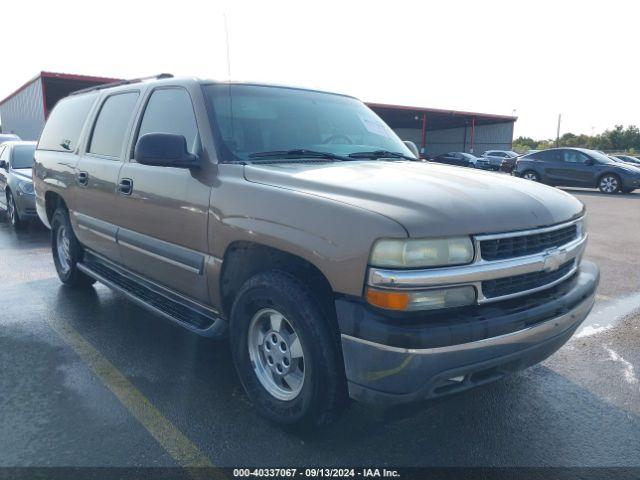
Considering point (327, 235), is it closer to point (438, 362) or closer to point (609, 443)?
point (438, 362)

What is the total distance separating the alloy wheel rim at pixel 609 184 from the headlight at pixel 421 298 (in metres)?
16.8

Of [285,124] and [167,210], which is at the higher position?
[285,124]

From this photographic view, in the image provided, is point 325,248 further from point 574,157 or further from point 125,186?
point 574,157

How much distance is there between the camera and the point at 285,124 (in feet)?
11.7

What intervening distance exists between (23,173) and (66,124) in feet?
15.4

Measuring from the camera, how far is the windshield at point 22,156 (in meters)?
9.73

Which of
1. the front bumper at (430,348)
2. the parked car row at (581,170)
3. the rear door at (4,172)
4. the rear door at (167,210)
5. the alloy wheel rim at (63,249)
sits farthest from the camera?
the parked car row at (581,170)

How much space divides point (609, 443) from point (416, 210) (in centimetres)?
169

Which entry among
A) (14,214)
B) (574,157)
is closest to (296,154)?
(14,214)

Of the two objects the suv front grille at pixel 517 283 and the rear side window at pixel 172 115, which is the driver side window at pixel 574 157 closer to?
the suv front grille at pixel 517 283

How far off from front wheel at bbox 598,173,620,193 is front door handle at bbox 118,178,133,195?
1658 centimetres

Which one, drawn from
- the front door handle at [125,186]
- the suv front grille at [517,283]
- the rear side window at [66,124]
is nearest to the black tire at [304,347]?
the suv front grille at [517,283]

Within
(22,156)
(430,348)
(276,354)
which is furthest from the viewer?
(22,156)

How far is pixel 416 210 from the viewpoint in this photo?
2.32 metres
